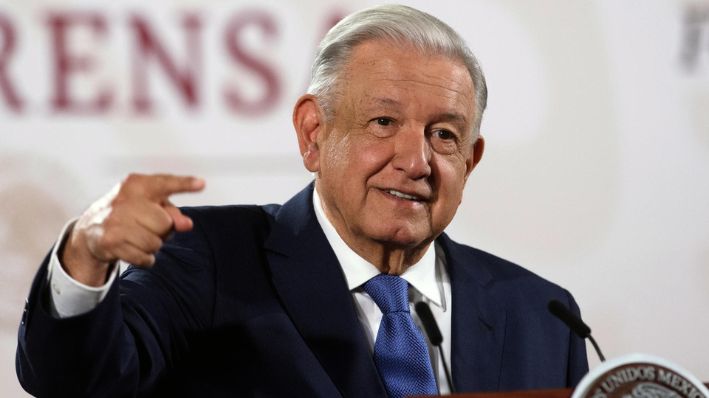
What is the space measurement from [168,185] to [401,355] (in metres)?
0.70

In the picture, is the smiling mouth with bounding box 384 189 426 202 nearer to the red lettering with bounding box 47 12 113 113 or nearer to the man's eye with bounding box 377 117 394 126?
the man's eye with bounding box 377 117 394 126

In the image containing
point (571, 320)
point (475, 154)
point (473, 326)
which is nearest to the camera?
point (571, 320)

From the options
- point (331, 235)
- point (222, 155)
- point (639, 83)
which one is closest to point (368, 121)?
point (331, 235)

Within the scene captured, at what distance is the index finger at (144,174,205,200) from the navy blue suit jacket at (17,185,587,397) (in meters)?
0.20

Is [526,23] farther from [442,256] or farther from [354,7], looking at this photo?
[442,256]

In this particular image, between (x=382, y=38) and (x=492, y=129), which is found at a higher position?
(x=382, y=38)

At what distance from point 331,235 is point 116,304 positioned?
2.21 feet

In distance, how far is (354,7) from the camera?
3072 millimetres

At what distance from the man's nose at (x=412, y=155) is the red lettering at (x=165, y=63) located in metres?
1.05

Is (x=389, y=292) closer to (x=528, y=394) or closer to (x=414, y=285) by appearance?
(x=414, y=285)

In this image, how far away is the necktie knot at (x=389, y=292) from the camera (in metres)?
2.11

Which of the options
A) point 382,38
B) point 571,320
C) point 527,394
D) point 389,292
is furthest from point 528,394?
point 382,38

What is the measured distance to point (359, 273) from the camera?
218 centimetres

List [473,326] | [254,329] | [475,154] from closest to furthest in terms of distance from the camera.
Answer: [254,329], [473,326], [475,154]
